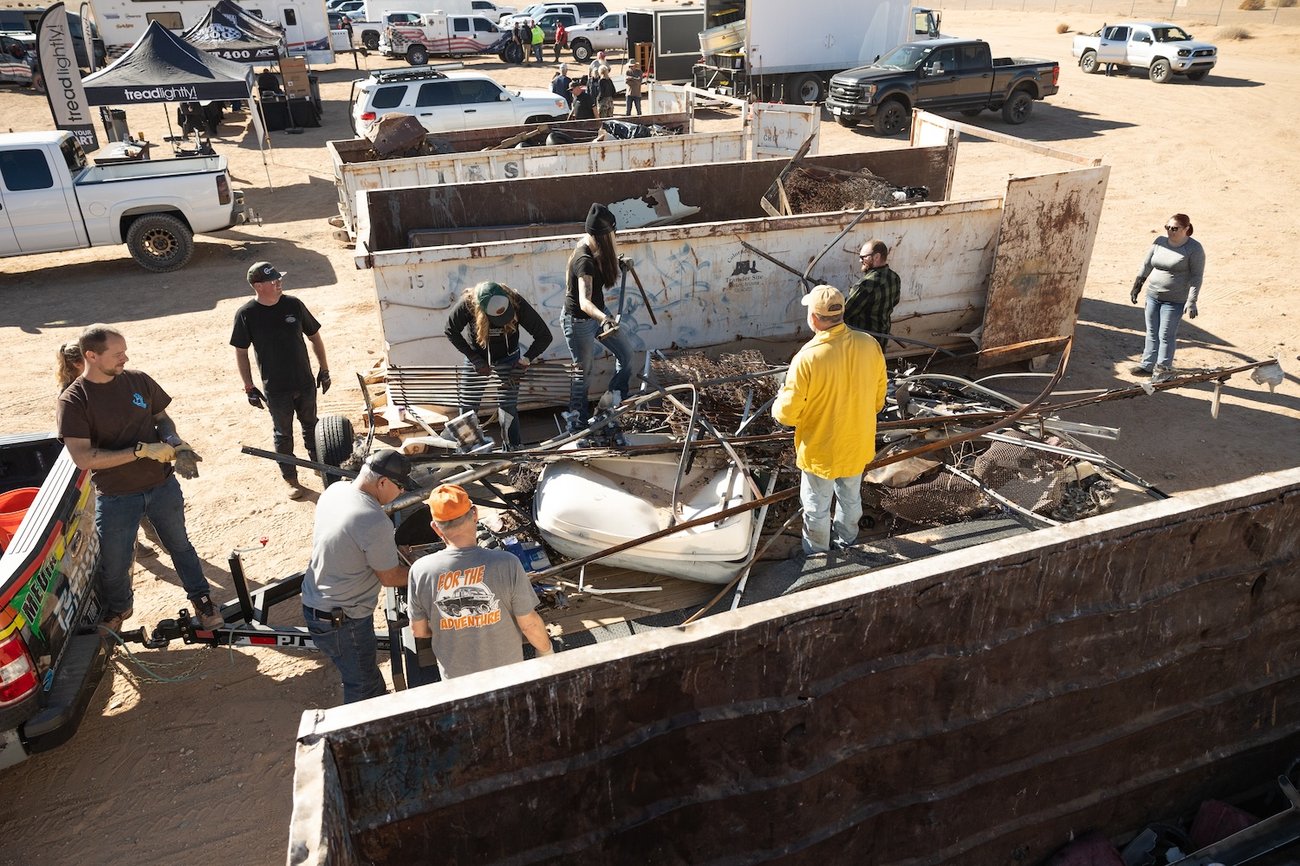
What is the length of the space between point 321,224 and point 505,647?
11969 mm

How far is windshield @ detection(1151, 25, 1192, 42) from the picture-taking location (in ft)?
76.6

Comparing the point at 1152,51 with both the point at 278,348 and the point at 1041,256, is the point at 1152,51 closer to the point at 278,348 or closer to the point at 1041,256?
the point at 1041,256

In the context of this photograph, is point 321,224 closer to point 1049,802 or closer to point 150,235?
point 150,235

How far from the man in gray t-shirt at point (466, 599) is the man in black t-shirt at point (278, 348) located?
315 centimetres

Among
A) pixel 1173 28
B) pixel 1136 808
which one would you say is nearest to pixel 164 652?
pixel 1136 808

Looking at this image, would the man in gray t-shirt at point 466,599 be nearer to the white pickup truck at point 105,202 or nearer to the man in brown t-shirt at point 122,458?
the man in brown t-shirt at point 122,458

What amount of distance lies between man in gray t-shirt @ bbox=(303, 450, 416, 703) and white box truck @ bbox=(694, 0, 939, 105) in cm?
1892

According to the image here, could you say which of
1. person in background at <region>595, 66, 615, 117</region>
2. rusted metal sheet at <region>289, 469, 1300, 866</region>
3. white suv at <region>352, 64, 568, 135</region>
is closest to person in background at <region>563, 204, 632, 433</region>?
rusted metal sheet at <region>289, 469, 1300, 866</region>

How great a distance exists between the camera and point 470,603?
319cm

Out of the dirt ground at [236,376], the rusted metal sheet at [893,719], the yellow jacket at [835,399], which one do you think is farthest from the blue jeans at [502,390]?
the rusted metal sheet at [893,719]

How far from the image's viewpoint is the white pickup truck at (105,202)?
10539 mm

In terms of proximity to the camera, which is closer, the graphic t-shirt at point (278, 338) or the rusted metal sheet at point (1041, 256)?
the graphic t-shirt at point (278, 338)

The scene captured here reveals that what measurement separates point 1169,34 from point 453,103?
20.0 m

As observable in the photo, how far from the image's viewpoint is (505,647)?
3.29 m
